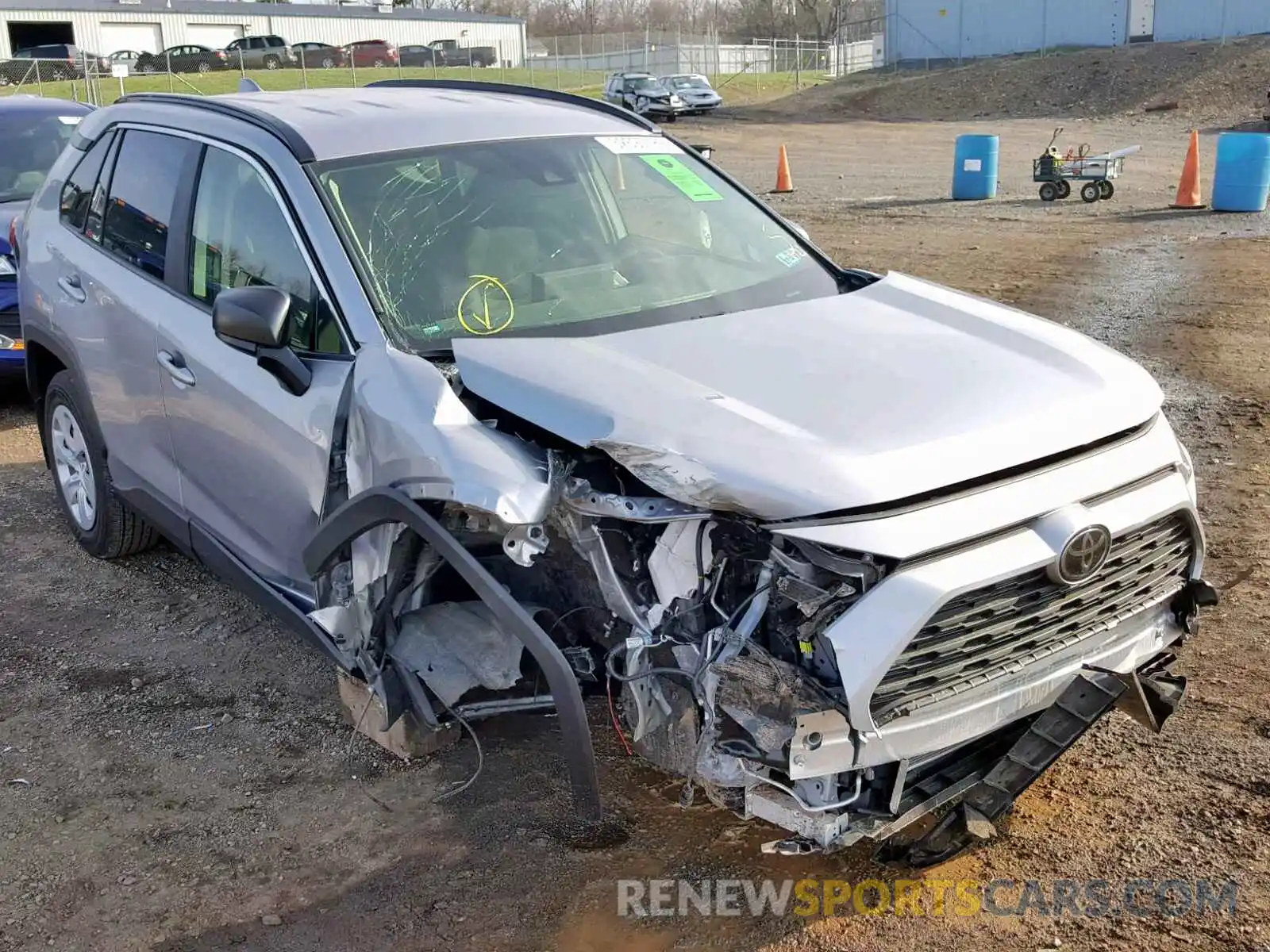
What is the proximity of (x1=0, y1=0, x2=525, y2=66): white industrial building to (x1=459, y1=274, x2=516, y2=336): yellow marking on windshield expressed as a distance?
187ft

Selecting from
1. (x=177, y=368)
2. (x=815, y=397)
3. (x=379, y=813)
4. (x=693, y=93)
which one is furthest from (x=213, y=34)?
(x=815, y=397)

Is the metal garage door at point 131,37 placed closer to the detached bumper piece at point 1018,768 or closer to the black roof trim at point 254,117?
the black roof trim at point 254,117

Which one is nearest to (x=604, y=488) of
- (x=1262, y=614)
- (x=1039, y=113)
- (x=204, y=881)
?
(x=204, y=881)

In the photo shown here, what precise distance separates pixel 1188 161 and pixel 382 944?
16290 millimetres

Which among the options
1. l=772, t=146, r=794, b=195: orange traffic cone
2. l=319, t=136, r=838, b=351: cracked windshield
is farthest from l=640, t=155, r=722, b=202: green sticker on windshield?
l=772, t=146, r=794, b=195: orange traffic cone

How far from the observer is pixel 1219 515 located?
215 inches

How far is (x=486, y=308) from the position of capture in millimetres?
3713

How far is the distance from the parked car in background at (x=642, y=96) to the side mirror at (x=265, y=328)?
32468mm

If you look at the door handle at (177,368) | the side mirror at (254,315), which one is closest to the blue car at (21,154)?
the door handle at (177,368)

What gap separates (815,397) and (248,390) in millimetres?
1778

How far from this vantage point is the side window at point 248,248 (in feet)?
12.0

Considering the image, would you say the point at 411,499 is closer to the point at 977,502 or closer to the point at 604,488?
the point at 604,488

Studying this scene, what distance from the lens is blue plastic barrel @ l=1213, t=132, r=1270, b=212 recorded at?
14977mm

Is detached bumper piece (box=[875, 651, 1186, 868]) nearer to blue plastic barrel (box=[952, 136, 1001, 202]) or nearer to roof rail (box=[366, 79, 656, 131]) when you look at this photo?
roof rail (box=[366, 79, 656, 131])
